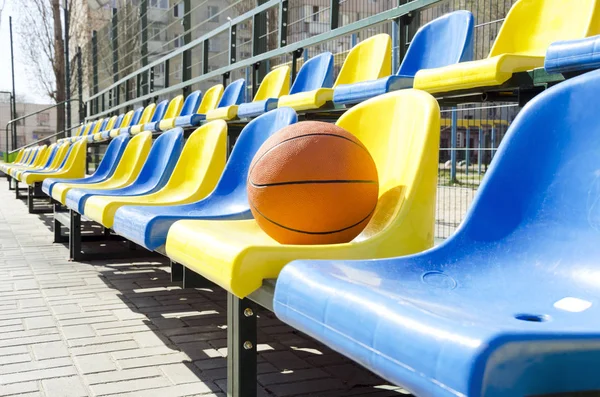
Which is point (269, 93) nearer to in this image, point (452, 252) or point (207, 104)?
point (207, 104)

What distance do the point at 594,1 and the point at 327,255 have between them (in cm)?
181

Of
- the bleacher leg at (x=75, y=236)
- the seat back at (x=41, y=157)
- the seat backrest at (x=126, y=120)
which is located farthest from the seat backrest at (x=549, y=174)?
the seat backrest at (x=126, y=120)

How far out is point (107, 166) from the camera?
5.52 m

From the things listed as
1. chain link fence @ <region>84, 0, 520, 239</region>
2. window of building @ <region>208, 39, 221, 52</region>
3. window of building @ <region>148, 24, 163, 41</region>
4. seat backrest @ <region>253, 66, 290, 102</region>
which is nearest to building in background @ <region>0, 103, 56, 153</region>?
window of building @ <region>148, 24, 163, 41</region>

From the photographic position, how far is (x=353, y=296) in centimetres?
106

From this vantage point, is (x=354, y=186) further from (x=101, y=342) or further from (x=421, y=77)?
(x=101, y=342)

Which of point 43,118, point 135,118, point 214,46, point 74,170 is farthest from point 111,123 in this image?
point 43,118

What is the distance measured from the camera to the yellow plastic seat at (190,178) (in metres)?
3.02

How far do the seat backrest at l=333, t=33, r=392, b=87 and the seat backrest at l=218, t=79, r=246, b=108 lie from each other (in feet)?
5.97

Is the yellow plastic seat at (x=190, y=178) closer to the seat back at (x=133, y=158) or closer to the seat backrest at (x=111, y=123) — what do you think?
the seat back at (x=133, y=158)

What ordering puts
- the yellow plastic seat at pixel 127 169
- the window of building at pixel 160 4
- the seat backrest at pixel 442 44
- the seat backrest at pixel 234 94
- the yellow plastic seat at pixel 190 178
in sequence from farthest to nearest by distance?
the window of building at pixel 160 4 → the seat backrest at pixel 234 94 → the yellow plastic seat at pixel 127 169 → the seat backrest at pixel 442 44 → the yellow plastic seat at pixel 190 178

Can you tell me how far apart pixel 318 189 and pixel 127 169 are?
3.23 metres

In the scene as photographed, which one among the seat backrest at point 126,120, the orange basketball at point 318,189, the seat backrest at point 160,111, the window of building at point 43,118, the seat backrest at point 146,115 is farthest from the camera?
the window of building at point 43,118

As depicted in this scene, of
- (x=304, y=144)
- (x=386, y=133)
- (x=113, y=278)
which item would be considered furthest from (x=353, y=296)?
(x=113, y=278)
